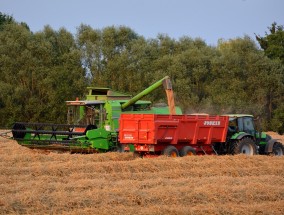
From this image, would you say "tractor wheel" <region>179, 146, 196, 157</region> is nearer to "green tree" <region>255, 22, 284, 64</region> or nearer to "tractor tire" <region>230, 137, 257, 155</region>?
"tractor tire" <region>230, 137, 257, 155</region>

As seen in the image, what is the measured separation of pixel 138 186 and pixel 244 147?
9.15 metres

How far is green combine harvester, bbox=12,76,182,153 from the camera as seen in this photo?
18875mm

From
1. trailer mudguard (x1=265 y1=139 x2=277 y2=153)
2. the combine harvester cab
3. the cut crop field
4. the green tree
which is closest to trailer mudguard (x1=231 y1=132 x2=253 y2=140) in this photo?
the combine harvester cab

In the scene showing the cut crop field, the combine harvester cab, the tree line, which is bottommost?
the cut crop field

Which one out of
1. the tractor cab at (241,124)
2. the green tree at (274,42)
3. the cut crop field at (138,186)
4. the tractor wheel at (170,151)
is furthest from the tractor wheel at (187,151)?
the green tree at (274,42)

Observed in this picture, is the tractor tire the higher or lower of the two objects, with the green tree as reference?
lower

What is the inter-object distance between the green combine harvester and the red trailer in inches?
30.0

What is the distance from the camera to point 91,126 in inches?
753

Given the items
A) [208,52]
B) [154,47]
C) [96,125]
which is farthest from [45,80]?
[96,125]

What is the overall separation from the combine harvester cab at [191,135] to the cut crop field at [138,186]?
1.82 metres

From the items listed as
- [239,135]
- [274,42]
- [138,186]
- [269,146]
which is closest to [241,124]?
[239,135]

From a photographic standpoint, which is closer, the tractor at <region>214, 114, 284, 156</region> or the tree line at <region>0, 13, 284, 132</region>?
the tractor at <region>214, 114, 284, 156</region>

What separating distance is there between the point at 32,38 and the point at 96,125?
87.8 feet

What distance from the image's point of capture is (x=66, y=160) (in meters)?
16.0
